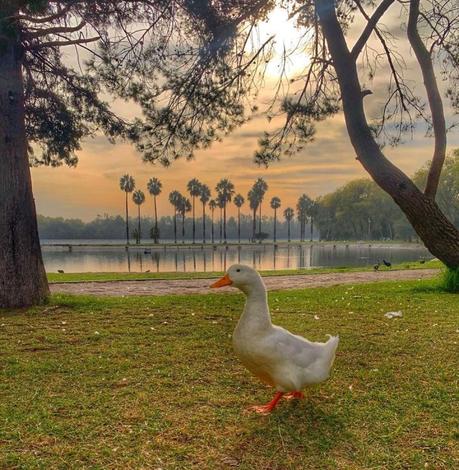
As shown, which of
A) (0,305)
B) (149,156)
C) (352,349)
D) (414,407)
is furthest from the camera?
(149,156)

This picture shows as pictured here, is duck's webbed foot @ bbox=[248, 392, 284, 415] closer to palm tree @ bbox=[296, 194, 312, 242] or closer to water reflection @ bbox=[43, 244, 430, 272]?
water reflection @ bbox=[43, 244, 430, 272]

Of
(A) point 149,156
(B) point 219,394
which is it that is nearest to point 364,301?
(A) point 149,156

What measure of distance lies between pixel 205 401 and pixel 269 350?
0.88m

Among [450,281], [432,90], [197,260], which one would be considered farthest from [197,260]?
[432,90]

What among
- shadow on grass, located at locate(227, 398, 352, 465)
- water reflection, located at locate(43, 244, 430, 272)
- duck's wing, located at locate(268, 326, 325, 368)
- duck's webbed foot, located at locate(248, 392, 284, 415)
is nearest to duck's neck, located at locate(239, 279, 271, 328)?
duck's wing, located at locate(268, 326, 325, 368)

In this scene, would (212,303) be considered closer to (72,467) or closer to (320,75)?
(320,75)

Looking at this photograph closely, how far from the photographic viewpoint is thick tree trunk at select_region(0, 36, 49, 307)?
Result: 8039mm

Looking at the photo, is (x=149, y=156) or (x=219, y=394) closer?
(x=219, y=394)

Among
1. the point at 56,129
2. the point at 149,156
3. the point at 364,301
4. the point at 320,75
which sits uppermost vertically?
the point at 320,75

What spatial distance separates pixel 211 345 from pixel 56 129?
22.6ft

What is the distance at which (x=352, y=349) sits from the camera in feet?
17.9

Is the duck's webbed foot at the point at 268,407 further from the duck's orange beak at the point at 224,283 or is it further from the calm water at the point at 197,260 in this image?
the calm water at the point at 197,260

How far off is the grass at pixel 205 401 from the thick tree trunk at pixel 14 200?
1181 mm

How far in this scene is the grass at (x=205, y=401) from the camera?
9.71 ft
